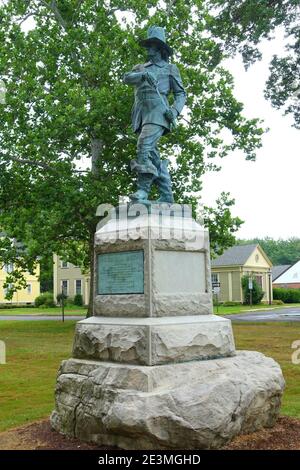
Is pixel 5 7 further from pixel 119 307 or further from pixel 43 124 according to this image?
pixel 119 307

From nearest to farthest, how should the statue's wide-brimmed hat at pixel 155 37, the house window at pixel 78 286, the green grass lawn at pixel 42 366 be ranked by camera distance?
the statue's wide-brimmed hat at pixel 155 37, the green grass lawn at pixel 42 366, the house window at pixel 78 286

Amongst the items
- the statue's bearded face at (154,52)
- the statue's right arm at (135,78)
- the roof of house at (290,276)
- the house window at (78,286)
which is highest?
the statue's bearded face at (154,52)

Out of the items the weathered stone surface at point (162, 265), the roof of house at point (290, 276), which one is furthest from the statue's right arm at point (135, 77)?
the roof of house at point (290, 276)

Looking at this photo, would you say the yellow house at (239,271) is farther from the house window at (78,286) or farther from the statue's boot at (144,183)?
the statue's boot at (144,183)

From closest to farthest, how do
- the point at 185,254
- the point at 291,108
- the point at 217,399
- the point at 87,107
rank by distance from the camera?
the point at 217,399
the point at 185,254
the point at 87,107
the point at 291,108

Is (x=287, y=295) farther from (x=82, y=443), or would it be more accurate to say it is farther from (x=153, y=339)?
(x=82, y=443)

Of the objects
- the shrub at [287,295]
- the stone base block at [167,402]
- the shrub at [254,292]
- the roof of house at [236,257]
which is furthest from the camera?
the shrub at [287,295]

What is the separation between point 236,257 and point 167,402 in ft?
161

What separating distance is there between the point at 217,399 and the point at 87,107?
1526cm

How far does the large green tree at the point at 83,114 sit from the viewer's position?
19.1 m

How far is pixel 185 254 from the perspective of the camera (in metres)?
6.69

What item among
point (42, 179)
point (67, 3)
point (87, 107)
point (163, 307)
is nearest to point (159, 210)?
point (163, 307)

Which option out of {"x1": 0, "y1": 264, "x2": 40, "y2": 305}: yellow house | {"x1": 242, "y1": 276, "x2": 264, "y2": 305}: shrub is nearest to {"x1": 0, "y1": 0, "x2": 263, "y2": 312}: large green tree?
{"x1": 242, "y1": 276, "x2": 264, "y2": 305}: shrub

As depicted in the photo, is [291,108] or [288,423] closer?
[288,423]
